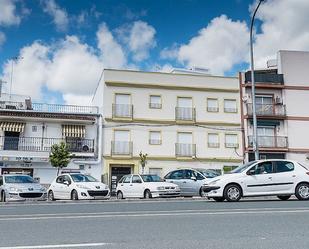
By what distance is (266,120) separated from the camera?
36.3 meters

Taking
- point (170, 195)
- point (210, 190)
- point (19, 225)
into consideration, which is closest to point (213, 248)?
point (19, 225)

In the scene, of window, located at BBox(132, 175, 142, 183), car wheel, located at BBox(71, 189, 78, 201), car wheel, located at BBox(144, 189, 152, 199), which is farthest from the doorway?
car wheel, located at BBox(71, 189, 78, 201)

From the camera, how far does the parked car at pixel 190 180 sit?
20469mm

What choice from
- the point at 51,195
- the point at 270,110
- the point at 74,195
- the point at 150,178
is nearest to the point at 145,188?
the point at 150,178

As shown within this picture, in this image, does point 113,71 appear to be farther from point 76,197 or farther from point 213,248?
point 213,248

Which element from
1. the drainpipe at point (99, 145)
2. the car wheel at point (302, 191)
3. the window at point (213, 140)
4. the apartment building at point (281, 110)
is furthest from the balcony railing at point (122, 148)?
the car wheel at point (302, 191)

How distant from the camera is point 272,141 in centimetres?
3581

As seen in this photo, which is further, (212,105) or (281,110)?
(281,110)

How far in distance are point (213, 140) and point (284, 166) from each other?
68.3ft

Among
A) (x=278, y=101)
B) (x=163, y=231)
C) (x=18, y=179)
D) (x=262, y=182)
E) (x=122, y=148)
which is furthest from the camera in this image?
(x=278, y=101)

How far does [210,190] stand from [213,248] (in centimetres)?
892

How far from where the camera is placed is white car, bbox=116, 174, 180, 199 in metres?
19.4

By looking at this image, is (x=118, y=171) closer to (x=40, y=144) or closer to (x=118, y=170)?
(x=118, y=170)

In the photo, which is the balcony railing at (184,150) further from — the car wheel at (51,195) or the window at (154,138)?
the car wheel at (51,195)
